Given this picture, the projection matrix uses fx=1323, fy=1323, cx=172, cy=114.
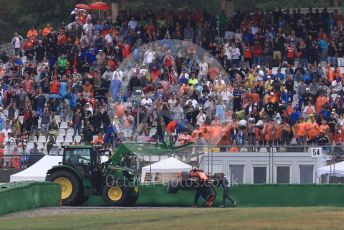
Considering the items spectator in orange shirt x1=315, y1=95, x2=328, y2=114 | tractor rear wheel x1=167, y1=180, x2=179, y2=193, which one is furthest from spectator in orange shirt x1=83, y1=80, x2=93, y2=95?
tractor rear wheel x1=167, y1=180, x2=179, y2=193

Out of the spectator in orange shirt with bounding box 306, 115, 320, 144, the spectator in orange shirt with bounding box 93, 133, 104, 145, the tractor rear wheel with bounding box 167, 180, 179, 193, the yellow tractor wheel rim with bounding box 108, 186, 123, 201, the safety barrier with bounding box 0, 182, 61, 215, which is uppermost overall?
the spectator in orange shirt with bounding box 306, 115, 320, 144

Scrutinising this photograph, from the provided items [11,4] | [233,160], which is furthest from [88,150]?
[11,4]

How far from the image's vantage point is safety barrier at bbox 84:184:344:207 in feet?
131

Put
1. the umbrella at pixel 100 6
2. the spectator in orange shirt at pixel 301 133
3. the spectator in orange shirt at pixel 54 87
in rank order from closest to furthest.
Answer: the spectator in orange shirt at pixel 301 133 → the spectator in orange shirt at pixel 54 87 → the umbrella at pixel 100 6

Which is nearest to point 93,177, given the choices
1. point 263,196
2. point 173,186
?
point 173,186

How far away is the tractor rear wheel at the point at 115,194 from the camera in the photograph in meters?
40.2

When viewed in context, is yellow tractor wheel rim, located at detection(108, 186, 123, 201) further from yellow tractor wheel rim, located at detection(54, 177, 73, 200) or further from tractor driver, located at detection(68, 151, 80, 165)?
tractor driver, located at detection(68, 151, 80, 165)

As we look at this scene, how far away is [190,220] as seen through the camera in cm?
3044

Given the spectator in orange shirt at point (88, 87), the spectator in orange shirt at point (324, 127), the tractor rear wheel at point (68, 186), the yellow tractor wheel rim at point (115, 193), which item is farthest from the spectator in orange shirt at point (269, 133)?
the spectator in orange shirt at point (88, 87)

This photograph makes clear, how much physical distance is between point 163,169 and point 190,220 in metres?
11.5

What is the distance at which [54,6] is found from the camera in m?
77.7

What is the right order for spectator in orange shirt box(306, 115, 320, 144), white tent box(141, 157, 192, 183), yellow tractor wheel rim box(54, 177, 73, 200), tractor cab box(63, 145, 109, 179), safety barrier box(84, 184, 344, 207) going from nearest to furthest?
1. safety barrier box(84, 184, 344, 207)
2. yellow tractor wheel rim box(54, 177, 73, 200)
3. tractor cab box(63, 145, 109, 179)
4. white tent box(141, 157, 192, 183)
5. spectator in orange shirt box(306, 115, 320, 144)

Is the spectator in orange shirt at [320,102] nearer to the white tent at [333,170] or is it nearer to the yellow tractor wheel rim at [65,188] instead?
the white tent at [333,170]

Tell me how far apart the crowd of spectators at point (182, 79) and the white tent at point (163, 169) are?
2713 mm
